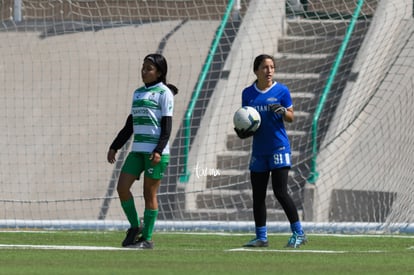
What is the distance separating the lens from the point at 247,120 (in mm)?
12484

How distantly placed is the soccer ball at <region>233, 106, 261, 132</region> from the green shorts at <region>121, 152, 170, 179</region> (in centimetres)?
75

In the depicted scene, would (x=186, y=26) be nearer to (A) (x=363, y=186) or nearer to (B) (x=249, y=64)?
(B) (x=249, y=64)

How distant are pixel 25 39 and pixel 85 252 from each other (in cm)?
1097

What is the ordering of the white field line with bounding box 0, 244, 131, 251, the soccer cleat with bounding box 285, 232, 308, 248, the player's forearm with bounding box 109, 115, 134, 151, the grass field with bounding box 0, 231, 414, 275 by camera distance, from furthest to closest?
1. the player's forearm with bounding box 109, 115, 134, 151
2. the soccer cleat with bounding box 285, 232, 308, 248
3. the white field line with bounding box 0, 244, 131, 251
4. the grass field with bounding box 0, 231, 414, 275

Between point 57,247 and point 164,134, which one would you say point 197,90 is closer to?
point 164,134

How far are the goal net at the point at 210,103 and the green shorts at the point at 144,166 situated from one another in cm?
546

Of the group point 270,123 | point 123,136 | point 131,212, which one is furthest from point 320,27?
point 131,212

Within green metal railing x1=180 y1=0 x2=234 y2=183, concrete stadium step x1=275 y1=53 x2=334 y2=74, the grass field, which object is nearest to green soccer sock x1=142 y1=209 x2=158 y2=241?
the grass field

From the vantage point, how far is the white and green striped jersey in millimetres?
12172

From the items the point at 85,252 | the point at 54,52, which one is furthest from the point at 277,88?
the point at 54,52

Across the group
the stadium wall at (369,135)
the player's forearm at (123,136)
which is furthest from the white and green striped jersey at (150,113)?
the stadium wall at (369,135)

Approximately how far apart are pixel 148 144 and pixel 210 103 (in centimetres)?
808

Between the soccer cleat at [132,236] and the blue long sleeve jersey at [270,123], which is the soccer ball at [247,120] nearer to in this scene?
Result: the blue long sleeve jersey at [270,123]

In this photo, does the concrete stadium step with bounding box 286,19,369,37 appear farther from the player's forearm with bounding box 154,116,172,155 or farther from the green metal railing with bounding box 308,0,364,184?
the player's forearm with bounding box 154,116,172,155
